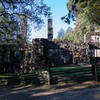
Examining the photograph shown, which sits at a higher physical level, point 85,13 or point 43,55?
point 85,13

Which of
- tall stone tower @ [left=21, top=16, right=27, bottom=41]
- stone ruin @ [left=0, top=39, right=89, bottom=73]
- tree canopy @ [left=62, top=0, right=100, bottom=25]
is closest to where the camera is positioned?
tree canopy @ [left=62, top=0, right=100, bottom=25]

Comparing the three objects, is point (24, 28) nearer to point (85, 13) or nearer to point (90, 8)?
point (85, 13)

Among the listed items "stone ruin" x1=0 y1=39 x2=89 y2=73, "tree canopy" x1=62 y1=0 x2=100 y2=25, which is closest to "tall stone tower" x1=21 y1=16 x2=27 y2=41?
"stone ruin" x1=0 y1=39 x2=89 y2=73

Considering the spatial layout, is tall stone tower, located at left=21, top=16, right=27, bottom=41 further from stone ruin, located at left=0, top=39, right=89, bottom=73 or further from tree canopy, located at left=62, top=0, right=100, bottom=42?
tree canopy, located at left=62, top=0, right=100, bottom=42

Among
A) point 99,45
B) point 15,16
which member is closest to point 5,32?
point 15,16

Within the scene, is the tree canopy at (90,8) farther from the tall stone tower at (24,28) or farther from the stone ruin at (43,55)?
the stone ruin at (43,55)

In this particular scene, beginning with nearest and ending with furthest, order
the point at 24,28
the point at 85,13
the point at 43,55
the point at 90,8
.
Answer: the point at 90,8 < the point at 85,13 < the point at 24,28 < the point at 43,55

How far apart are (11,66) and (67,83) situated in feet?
38.1

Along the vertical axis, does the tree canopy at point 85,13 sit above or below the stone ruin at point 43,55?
above

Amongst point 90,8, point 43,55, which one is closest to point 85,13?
point 90,8

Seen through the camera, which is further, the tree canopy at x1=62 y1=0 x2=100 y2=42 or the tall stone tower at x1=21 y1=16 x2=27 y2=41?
the tall stone tower at x1=21 y1=16 x2=27 y2=41

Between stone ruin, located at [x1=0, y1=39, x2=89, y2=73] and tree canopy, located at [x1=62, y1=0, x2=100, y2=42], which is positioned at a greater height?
tree canopy, located at [x1=62, y1=0, x2=100, y2=42]

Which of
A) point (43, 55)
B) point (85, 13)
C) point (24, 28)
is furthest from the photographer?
point (43, 55)

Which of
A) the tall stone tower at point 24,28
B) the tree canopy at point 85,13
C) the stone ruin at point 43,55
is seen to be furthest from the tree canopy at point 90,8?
the stone ruin at point 43,55
